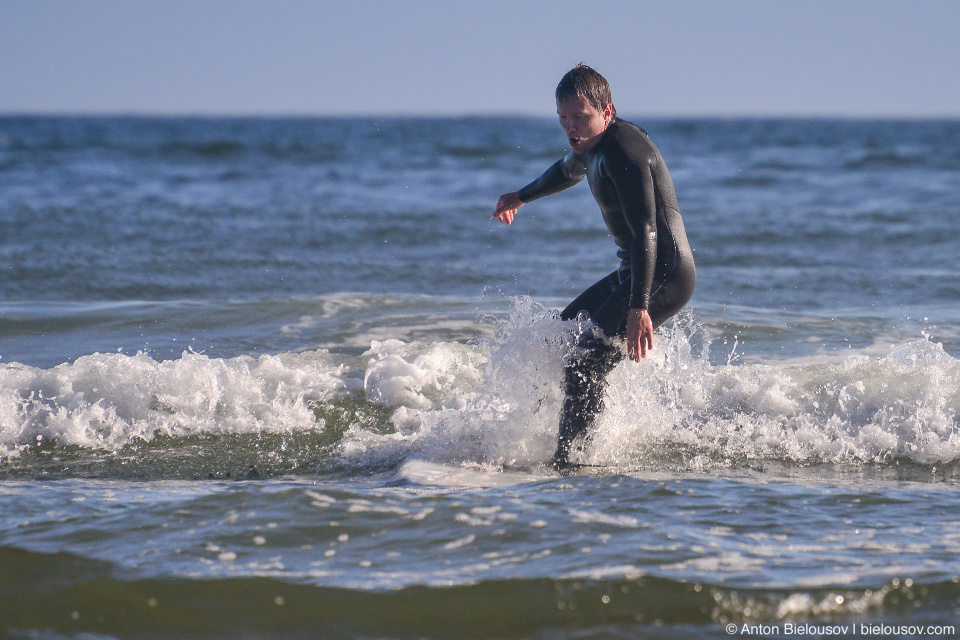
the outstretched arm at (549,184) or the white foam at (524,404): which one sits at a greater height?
the outstretched arm at (549,184)

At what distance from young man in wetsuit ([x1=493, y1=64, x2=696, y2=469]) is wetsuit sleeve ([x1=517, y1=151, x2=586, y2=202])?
0.31 feet

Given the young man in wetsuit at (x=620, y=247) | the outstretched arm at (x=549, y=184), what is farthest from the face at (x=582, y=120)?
the outstretched arm at (x=549, y=184)

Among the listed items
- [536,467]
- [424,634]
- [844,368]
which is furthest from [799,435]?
[424,634]

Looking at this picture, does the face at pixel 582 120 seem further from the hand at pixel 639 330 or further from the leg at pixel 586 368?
the hand at pixel 639 330

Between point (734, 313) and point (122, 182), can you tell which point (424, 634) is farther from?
point (122, 182)

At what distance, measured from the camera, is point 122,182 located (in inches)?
837

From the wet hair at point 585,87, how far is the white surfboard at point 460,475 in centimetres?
175

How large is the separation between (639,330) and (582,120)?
99 centimetres

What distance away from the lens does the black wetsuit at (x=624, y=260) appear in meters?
4.09

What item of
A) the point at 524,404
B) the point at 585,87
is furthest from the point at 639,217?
the point at 524,404

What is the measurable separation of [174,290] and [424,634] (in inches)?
303

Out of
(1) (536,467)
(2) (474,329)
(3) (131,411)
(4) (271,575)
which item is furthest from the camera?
(2) (474,329)

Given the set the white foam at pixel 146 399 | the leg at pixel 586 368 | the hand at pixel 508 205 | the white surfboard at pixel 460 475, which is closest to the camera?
the white surfboard at pixel 460 475

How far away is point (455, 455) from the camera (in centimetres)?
473
